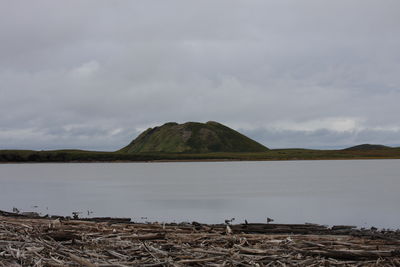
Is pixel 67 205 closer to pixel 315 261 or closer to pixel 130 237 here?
pixel 130 237

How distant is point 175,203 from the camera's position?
42.6m

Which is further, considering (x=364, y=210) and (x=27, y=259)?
(x=364, y=210)

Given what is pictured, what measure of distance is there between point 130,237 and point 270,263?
5146 millimetres

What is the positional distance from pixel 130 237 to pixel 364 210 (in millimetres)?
24014

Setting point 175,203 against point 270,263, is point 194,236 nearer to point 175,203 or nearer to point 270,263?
point 270,263

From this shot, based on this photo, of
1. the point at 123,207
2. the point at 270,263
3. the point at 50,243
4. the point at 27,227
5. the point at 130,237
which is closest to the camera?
the point at 270,263

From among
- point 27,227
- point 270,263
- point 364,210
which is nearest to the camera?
point 270,263

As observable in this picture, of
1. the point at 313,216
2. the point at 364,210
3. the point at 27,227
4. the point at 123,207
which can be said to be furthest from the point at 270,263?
the point at 123,207

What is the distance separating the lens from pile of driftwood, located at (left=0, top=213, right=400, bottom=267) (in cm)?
1231

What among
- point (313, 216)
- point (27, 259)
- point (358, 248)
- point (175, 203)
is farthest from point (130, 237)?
point (175, 203)

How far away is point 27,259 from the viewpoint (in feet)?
40.5

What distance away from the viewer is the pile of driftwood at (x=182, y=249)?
1231 cm

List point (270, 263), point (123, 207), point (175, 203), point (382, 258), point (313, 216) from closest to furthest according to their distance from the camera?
point (270, 263) → point (382, 258) → point (313, 216) → point (123, 207) → point (175, 203)

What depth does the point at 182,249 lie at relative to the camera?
13844mm
